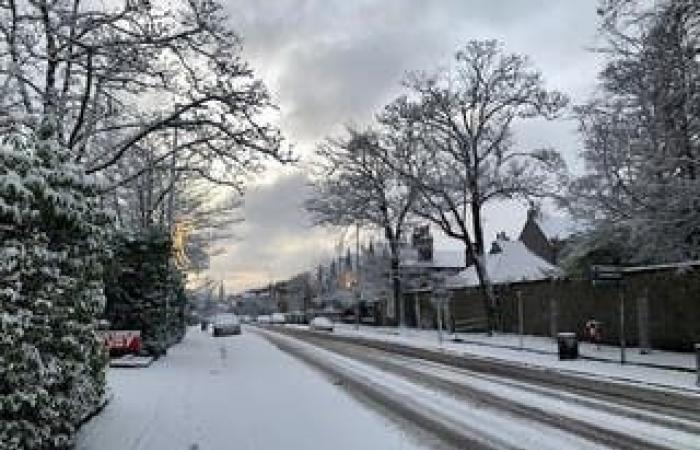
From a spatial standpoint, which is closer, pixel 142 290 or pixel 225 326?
pixel 142 290

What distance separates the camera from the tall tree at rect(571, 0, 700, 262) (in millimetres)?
26406

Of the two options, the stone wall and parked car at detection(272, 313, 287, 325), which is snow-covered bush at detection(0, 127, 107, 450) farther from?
parked car at detection(272, 313, 287, 325)

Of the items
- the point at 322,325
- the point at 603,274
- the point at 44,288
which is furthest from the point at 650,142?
the point at 322,325

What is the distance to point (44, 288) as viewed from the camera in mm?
11031

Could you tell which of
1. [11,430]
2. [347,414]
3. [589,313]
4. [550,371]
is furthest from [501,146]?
[11,430]

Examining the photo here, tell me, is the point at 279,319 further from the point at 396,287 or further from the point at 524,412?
the point at 524,412

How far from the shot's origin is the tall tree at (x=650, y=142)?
26406mm

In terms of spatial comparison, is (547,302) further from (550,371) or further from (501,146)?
(550,371)

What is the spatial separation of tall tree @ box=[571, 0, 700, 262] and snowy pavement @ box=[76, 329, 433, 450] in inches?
455

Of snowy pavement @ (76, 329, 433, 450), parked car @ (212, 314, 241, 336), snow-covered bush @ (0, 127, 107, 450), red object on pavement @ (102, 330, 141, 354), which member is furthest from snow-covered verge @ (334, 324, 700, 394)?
parked car @ (212, 314, 241, 336)

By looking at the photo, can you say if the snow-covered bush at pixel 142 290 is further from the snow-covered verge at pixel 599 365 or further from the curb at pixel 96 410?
the curb at pixel 96 410

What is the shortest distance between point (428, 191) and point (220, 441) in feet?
137

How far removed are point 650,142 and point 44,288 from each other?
986 inches

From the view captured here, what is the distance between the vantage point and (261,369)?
30125 millimetres
